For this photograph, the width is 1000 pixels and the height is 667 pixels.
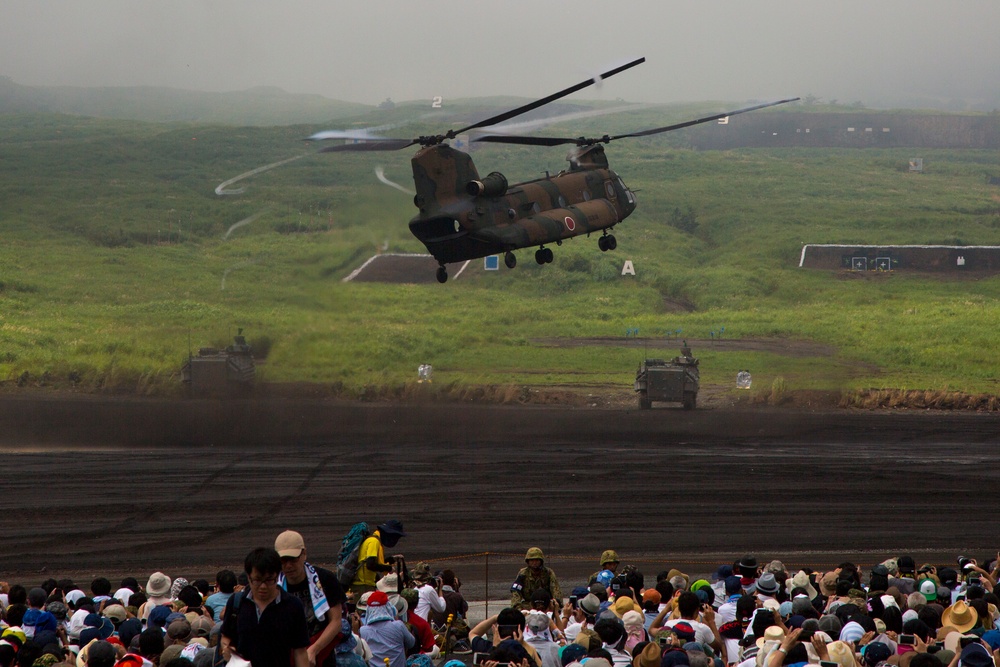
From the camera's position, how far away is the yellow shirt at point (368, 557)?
12.0 m

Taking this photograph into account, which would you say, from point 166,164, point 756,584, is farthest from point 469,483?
point 166,164

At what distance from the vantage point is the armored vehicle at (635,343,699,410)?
4569 centimetres

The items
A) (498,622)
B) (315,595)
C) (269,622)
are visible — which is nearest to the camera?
(269,622)

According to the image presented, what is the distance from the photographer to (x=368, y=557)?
12047 millimetres

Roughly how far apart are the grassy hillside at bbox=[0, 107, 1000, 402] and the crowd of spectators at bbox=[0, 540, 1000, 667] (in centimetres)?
3273

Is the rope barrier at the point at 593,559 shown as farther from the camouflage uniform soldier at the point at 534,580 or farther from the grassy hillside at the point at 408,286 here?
the grassy hillside at the point at 408,286

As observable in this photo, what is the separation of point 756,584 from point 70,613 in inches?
302

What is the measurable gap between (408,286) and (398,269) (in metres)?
1.13

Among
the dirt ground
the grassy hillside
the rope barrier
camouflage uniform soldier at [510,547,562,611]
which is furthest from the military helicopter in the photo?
camouflage uniform soldier at [510,547,562,611]

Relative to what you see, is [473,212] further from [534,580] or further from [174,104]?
[174,104]

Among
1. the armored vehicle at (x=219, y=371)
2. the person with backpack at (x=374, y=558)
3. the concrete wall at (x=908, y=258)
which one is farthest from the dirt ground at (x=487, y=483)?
the concrete wall at (x=908, y=258)

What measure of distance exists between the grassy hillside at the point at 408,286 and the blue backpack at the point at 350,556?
33758mm

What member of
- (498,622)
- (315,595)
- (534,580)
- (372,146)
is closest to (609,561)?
(534,580)

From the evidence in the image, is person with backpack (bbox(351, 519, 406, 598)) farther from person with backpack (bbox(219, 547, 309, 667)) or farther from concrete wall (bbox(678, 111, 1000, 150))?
concrete wall (bbox(678, 111, 1000, 150))
